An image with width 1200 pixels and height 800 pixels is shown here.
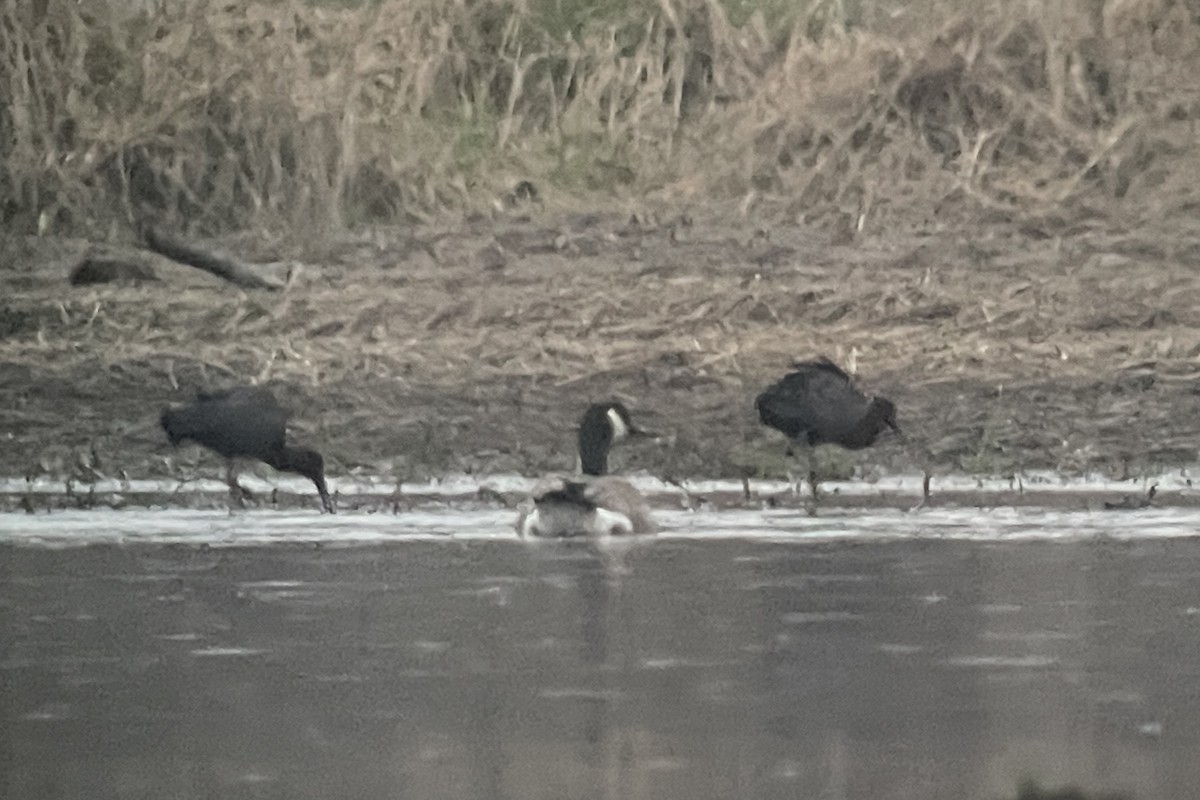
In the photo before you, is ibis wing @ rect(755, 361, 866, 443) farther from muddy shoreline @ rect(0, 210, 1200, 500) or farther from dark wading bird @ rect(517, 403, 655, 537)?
dark wading bird @ rect(517, 403, 655, 537)

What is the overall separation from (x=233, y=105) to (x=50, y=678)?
90 centimetres

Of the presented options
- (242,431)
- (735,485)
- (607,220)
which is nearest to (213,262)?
(242,431)

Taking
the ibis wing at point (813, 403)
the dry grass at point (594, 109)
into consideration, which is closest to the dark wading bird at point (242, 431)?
the dry grass at point (594, 109)

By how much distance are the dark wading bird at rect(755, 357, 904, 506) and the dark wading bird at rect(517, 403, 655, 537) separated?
0.22 m

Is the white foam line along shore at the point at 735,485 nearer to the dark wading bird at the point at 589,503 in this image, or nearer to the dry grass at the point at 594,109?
the dark wading bird at the point at 589,503

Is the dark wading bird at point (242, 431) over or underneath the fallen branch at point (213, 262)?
underneath

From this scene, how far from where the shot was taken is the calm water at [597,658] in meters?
1.83

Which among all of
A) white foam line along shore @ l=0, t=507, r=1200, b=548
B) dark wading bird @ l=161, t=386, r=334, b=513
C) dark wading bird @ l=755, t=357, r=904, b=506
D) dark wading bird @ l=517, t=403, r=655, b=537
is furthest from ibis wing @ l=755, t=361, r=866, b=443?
dark wading bird @ l=161, t=386, r=334, b=513

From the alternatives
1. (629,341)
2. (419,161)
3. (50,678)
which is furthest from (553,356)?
(50,678)

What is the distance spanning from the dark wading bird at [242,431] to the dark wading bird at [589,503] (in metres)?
0.28

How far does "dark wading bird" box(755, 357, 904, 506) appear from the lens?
235cm

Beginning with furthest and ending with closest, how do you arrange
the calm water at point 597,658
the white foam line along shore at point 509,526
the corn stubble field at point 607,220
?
the corn stubble field at point 607,220 → the white foam line along shore at point 509,526 → the calm water at point 597,658

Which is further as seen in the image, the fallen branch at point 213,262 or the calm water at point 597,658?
the fallen branch at point 213,262

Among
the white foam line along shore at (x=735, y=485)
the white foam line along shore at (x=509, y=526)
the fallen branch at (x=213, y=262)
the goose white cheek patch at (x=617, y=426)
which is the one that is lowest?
the white foam line along shore at (x=509, y=526)
